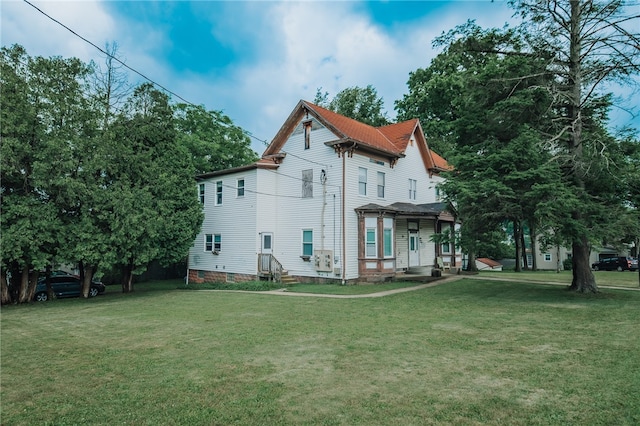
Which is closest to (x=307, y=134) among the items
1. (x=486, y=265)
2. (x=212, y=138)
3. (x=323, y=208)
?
(x=323, y=208)

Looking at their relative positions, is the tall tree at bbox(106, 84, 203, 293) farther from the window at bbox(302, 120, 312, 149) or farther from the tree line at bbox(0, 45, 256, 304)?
the window at bbox(302, 120, 312, 149)

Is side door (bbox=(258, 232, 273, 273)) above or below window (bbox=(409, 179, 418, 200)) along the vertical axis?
below

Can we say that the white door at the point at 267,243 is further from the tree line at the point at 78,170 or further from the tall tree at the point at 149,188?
the tree line at the point at 78,170

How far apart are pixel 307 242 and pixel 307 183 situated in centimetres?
343

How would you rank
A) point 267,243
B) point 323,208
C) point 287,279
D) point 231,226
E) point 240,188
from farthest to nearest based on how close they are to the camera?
point 231,226 < point 240,188 < point 267,243 < point 287,279 < point 323,208


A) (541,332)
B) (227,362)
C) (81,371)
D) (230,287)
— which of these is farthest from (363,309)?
(230,287)

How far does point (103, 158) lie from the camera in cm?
1652

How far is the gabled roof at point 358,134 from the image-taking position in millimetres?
20953

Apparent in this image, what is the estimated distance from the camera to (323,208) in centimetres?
2141

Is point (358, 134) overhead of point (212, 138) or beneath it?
beneath

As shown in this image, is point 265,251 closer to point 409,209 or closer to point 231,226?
point 231,226

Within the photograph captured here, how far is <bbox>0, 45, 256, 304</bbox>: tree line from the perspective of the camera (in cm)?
1483

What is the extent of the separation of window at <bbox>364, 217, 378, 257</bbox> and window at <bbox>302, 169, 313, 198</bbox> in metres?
3.68

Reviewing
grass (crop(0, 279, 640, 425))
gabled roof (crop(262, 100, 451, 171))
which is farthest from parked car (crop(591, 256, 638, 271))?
grass (crop(0, 279, 640, 425))
